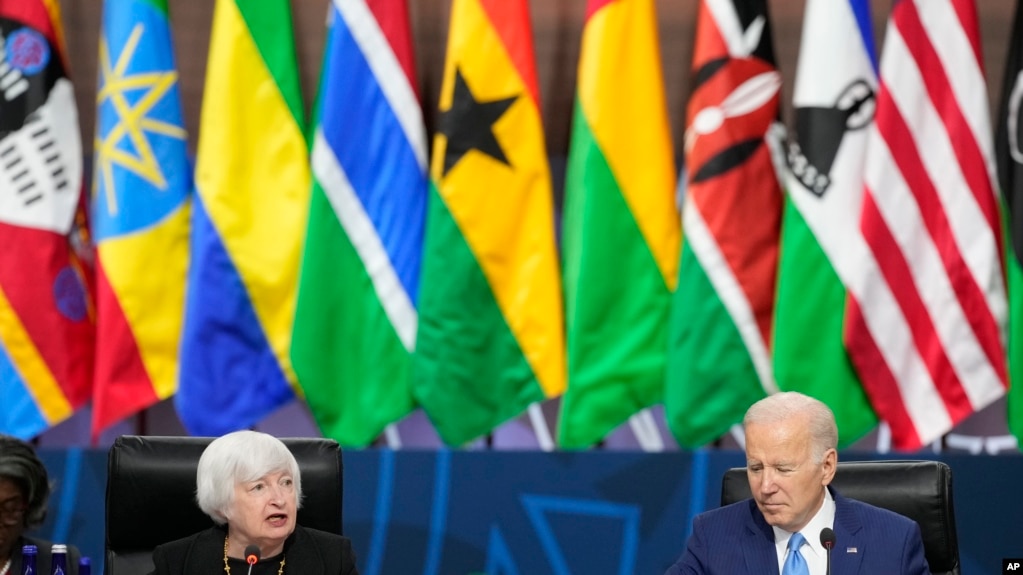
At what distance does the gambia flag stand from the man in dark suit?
1463 millimetres

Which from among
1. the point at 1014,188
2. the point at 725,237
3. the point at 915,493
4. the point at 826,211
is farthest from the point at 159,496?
the point at 1014,188

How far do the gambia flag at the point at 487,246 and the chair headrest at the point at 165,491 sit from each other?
1048 millimetres

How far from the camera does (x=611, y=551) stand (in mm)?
3898

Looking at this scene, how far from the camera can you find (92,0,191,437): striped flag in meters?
3.90

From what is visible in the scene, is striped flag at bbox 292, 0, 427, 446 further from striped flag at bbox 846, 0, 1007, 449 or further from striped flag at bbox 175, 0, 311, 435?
striped flag at bbox 846, 0, 1007, 449

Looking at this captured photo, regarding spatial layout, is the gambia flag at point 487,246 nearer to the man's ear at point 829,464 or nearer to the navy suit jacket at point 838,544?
the navy suit jacket at point 838,544

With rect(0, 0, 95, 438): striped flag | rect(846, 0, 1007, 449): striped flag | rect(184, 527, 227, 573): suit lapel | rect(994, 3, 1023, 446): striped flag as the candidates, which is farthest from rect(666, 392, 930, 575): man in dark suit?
rect(0, 0, 95, 438): striped flag

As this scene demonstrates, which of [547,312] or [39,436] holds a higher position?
[547,312]

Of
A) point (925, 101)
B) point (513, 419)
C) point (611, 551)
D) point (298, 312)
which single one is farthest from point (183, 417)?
point (925, 101)

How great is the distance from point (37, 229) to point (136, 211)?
0.96 feet

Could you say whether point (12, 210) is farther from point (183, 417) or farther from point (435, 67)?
point (435, 67)

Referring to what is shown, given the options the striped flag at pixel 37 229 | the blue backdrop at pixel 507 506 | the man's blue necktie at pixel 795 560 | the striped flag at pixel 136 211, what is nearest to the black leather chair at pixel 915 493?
the man's blue necktie at pixel 795 560

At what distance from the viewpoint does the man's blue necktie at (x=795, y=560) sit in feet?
7.92

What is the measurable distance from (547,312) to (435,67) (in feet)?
3.08
